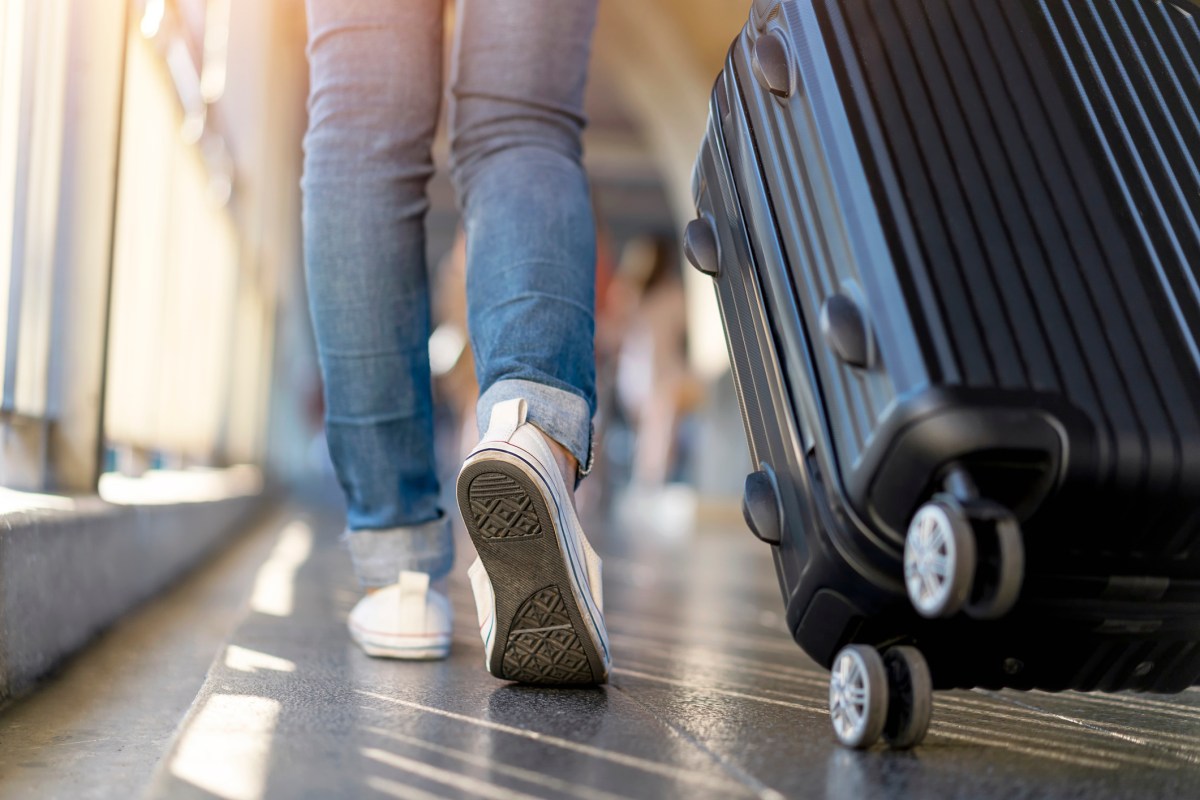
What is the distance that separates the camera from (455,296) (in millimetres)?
5234

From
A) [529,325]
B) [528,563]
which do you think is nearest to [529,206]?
[529,325]

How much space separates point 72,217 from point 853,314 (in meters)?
1.34

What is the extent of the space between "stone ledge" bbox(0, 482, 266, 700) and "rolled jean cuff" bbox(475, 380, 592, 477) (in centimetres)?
52

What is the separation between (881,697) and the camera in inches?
35.0

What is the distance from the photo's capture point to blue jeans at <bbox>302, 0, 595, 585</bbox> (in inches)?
48.9

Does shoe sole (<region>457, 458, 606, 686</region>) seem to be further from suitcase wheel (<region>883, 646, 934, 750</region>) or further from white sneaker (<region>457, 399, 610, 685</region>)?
suitcase wheel (<region>883, 646, 934, 750</region>)

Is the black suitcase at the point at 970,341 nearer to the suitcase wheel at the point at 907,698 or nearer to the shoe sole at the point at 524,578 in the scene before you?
the suitcase wheel at the point at 907,698

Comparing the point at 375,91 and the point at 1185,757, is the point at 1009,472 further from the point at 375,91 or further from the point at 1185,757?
the point at 375,91

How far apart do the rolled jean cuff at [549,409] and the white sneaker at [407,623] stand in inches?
11.1

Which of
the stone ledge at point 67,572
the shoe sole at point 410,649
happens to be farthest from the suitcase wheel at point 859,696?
the stone ledge at point 67,572

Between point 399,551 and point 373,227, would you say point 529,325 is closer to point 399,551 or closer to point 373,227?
point 373,227

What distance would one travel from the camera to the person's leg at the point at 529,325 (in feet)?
3.60

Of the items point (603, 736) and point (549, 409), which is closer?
point (603, 736)

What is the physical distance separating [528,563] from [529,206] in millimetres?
393
